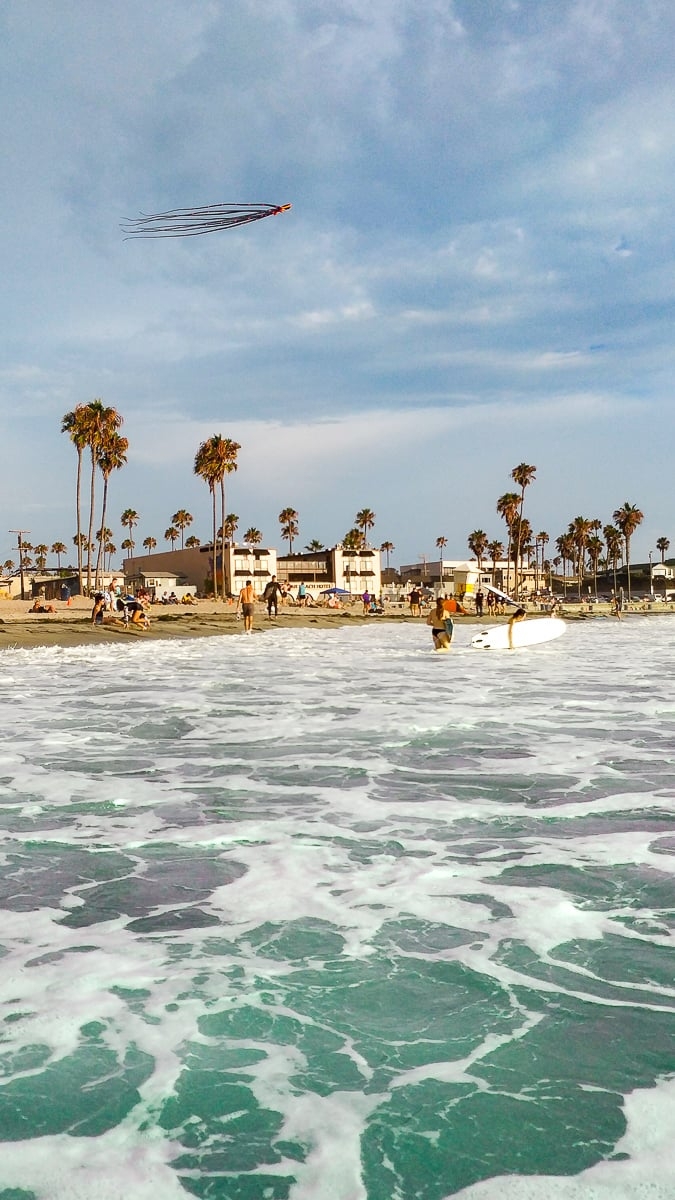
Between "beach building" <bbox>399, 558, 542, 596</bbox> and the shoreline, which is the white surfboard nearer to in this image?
the shoreline

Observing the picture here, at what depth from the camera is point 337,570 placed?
10250cm

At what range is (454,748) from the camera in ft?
30.8

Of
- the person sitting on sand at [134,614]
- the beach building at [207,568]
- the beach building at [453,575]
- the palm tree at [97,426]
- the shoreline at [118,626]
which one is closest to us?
the shoreline at [118,626]

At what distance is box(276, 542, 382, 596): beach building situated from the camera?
102688 millimetres

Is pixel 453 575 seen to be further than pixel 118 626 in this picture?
Yes

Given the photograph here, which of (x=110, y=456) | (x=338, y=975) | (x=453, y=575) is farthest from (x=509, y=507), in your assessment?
(x=338, y=975)

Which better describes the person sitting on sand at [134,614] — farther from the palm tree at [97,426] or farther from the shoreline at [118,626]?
the palm tree at [97,426]

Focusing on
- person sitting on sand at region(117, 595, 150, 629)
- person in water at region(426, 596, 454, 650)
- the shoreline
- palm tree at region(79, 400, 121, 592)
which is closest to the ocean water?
person in water at region(426, 596, 454, 650)

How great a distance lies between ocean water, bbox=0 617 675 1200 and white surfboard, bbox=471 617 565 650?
16238mm

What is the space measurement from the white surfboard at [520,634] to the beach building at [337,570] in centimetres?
7305

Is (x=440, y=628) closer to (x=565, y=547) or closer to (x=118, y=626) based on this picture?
(x=118, y=626)

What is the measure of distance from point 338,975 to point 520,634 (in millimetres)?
23632

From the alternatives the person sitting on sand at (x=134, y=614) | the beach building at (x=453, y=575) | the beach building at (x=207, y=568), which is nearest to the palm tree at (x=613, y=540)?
the beach building at (x=453, y=575)

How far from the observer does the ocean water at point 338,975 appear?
2639mm
